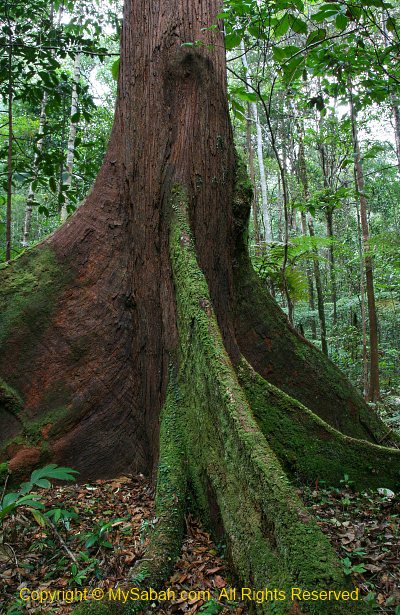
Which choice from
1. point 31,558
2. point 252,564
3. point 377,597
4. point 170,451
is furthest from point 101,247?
point 377,597

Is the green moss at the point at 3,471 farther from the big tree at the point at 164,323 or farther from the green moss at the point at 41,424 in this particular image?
the green moss at the point at 41,424

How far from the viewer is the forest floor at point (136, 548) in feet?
8.38

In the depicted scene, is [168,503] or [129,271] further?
[129,271]

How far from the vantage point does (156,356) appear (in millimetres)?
3939

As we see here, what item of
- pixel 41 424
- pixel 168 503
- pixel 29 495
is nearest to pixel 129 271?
pixel 41 424

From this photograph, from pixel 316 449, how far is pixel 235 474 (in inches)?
52.5

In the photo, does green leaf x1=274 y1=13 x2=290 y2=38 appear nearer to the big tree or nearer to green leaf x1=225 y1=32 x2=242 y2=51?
green leaf x1=225 y1=32 x2=242 y2=51

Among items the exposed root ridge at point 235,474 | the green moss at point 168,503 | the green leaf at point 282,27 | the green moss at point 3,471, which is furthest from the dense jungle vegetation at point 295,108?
the green moss at point 3,471

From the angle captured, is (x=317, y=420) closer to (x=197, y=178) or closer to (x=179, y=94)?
(x=197, y=178)

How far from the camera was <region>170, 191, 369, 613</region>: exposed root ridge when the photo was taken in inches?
81.9

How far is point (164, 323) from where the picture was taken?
3885mm

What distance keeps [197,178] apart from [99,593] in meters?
3.27

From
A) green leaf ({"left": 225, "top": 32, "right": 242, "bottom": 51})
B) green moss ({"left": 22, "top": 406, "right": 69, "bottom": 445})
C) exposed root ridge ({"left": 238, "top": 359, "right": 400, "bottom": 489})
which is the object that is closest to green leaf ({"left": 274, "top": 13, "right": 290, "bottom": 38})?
green leaf ({"left": 225, "top": 32, "right": 242, "bottom": 51})

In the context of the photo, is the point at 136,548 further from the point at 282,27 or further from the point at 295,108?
the point at 295,108
